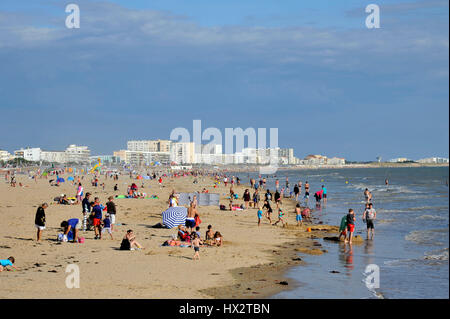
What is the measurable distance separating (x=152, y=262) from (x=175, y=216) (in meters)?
5.76

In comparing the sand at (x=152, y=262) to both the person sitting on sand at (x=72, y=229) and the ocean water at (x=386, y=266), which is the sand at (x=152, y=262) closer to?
the person sitting on sand at (x=72, y=229)

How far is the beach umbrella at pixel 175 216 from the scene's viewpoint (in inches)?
722

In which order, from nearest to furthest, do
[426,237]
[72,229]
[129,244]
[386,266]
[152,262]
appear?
1. [152,262]
2. [386,266]
3. [129,244]
4. [72,229]
5. [426,237]

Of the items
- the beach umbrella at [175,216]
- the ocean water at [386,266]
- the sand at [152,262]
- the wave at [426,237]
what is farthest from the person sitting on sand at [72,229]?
the wave at [426,237]

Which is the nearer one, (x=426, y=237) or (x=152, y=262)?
(x=152, y=262)

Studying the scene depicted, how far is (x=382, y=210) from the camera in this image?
96.7ft

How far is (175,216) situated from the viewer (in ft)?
60.5

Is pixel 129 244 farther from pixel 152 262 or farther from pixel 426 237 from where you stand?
pixel 426 237

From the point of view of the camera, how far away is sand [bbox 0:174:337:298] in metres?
9.87

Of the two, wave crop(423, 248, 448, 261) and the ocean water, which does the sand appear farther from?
wave crop(423, 248, 448, 261)

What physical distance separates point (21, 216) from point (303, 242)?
12330mm

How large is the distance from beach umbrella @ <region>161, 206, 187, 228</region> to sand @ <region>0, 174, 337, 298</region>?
34 cm

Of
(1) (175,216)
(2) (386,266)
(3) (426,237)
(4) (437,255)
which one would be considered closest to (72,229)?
(1) (175,216)

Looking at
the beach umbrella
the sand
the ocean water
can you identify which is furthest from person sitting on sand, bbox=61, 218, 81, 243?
the ocean water
